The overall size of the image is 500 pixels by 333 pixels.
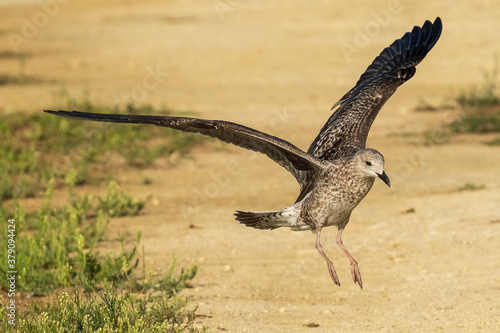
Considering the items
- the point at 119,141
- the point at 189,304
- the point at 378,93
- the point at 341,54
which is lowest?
the point at 189,304

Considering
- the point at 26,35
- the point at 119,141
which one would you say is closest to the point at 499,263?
the point at 119,141

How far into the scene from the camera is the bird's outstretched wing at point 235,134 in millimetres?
5828

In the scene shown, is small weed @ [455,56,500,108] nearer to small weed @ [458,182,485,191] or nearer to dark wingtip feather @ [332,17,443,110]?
small weed @ [458,182,485,191]

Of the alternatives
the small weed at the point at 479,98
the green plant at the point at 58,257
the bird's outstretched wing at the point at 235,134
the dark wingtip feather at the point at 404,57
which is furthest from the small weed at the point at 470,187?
the small weed at the point at 479,98

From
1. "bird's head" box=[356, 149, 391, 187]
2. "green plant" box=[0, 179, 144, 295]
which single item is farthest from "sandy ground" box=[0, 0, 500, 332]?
"bird's head" box=[356, 149, 391, 187]

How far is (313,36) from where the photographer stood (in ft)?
72.6

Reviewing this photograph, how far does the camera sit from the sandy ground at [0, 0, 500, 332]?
22.5 ft

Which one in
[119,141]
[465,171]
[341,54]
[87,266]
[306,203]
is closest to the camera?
[306,203]

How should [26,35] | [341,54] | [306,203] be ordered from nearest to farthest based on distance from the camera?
[306,203]
[341,54]
[26,35]

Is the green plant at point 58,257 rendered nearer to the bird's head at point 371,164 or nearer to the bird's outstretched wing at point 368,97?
the bird's outstretched wing at point 368,97

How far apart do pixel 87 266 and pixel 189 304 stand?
3.31ft

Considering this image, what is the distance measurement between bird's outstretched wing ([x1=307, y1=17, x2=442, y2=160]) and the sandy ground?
117 cm

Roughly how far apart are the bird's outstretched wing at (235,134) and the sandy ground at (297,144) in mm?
1114

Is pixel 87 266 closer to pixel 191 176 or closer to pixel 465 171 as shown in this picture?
pixel 191 176
